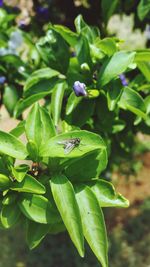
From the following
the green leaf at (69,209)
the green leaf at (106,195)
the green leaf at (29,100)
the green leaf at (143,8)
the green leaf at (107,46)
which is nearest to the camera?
the green leaf at (69,209)

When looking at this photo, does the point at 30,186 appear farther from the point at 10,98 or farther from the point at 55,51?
the point at 10,98

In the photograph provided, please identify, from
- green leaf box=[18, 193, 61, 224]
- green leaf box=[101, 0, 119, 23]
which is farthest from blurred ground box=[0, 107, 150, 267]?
green leaf box=[18, 193, 61, 224]

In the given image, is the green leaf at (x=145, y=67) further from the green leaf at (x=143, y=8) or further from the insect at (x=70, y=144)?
the insect at (x=70, y=144)

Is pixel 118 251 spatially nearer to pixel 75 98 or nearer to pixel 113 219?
pixel 113 219

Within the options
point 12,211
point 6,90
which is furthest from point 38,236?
point 6,90

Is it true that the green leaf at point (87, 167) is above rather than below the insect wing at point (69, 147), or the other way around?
below

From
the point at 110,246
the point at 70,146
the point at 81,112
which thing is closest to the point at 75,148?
the point at 70,146

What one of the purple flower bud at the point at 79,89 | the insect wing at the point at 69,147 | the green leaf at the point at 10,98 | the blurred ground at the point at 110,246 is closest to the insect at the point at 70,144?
the insect wing at the point at 69,147
